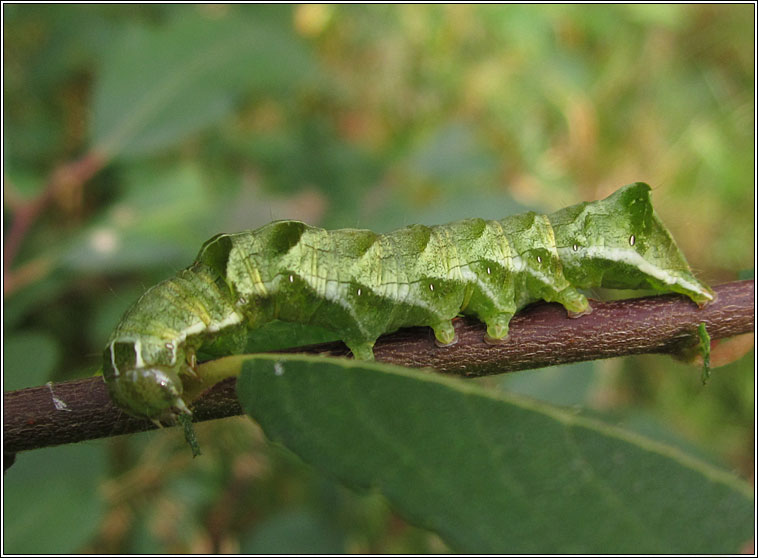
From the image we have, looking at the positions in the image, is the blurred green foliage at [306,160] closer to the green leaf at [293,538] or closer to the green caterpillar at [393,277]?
the green leaf at [293,538]

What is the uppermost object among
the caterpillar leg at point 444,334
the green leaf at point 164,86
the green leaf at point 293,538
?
the green leaf at point 164,86

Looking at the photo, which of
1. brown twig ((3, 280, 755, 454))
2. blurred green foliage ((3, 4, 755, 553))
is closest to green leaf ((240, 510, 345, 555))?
blurred green foliage ((3, 4, 755, 553))

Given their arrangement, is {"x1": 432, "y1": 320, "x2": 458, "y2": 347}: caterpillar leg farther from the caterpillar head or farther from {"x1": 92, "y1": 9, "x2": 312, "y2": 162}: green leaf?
{"x1": 92, "y1": 9, "x2": 312, "y2": 162}: green leaf

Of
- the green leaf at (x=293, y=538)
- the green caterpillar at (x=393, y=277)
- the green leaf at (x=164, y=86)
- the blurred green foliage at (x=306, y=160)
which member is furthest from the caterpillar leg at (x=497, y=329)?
the green leaf at (x=164, y=86)

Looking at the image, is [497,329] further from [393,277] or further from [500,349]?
[393,277]

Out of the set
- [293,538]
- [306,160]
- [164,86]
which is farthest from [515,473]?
[306,160]

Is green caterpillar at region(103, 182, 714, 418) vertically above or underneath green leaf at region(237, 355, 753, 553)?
above

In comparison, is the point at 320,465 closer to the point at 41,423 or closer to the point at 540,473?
the point at 540,473

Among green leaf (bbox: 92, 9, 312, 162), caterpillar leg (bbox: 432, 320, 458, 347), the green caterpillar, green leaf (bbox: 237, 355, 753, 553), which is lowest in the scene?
green leaf (bbox: 237, 355, 753, 553)
